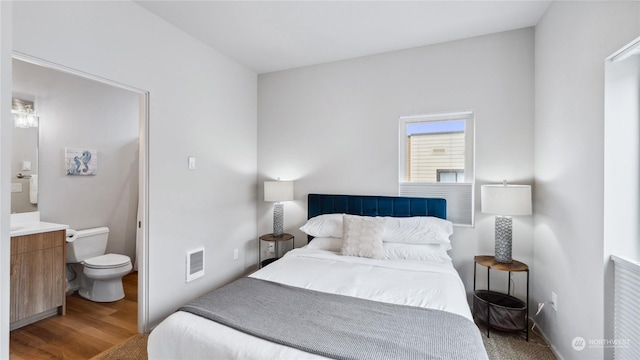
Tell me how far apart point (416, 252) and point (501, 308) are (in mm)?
763

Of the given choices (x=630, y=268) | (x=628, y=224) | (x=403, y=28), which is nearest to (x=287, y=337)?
(x=630, y=268)

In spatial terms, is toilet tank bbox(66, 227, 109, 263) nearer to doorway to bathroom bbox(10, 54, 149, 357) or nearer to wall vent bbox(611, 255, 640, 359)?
doorway to bathroom bbox(10, 54, 149, 357)

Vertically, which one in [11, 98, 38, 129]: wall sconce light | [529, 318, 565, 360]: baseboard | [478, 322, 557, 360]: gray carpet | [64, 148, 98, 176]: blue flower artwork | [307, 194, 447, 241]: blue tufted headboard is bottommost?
[478, 322, 557, 360]: gray carpet

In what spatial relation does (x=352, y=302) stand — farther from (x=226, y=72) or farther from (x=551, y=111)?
(x=226, y=72)

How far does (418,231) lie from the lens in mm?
2516

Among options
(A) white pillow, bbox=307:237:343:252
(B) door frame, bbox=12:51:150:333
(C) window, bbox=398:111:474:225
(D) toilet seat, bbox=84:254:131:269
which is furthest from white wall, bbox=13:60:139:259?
(C) window, bbox=398:111:474:225

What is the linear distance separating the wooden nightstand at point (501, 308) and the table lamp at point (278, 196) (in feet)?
6.74

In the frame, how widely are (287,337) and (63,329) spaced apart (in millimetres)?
2426

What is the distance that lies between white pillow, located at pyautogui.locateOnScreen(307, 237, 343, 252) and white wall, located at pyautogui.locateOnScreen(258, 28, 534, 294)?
0.66 meters

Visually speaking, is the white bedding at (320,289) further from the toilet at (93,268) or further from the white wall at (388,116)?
the toilet at (93,268)

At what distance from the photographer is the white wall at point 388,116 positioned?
8.46 ft

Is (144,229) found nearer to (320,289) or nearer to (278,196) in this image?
(278,196)

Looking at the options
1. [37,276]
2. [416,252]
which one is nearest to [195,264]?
[37,276]

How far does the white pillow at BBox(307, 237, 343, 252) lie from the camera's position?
8.97ft
